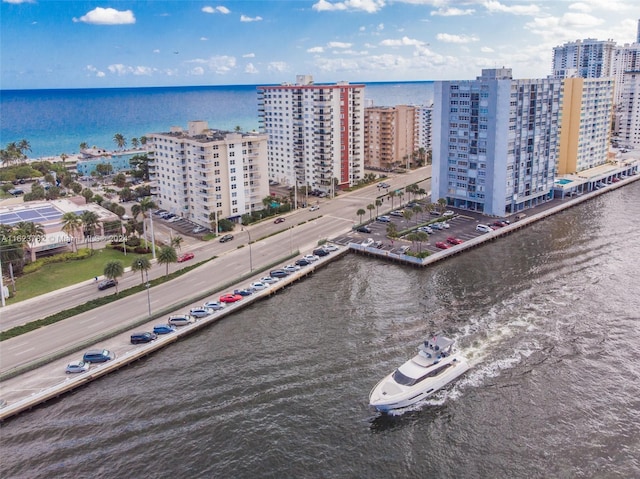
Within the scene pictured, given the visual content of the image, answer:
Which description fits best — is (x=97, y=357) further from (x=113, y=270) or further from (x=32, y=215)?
(x=32, y=215)

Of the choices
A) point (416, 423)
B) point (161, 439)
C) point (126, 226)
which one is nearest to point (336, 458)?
point (416, 423)

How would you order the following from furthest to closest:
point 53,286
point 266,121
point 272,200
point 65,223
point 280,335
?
point 266,121, point 272,200, point 65,223, point 53,286, point 280,335

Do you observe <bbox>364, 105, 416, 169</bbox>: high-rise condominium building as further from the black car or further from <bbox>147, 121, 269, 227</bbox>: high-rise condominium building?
the black car

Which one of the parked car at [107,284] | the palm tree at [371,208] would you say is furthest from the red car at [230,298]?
the palm tree at [371,208]

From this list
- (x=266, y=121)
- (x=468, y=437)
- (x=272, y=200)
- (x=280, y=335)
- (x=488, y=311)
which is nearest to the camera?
(x=468, y=437)

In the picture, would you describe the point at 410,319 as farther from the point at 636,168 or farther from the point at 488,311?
the point at 636,168

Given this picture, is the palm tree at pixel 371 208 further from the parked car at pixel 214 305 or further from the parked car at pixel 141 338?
the parked car at pixel 141 338

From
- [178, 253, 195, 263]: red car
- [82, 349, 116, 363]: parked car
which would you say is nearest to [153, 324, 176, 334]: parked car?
[82, 349, 116, 363]: parked car
